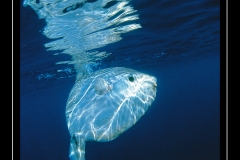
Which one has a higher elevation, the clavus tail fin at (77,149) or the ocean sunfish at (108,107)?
the ocean sunfish at (108,107)

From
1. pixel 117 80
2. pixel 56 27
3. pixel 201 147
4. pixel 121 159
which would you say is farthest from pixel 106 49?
pixel 121 159

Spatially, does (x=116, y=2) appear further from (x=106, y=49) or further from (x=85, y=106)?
(x=106, y=49)

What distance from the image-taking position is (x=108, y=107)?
600cm

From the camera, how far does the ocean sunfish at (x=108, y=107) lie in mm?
5578

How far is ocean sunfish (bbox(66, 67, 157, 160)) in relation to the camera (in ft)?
18.3

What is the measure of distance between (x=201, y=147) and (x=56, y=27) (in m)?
25.8
